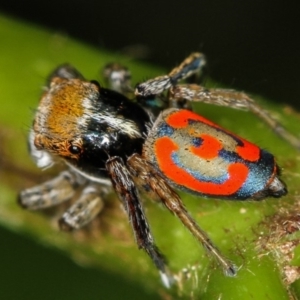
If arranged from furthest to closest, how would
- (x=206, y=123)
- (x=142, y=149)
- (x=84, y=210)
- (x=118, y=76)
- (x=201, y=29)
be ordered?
(x=201, y=29) < (x=118, y=76) < (x=84, y=210) < (x=142, y=149) < (x=206, y=123)

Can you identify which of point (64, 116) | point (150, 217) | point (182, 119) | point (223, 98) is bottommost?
point (150, 217)

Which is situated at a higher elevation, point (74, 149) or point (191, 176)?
point (191, 176)

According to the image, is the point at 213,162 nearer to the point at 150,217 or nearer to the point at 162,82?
the point at 150,217

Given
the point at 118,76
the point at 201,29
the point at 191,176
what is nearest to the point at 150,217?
the point at 191,176

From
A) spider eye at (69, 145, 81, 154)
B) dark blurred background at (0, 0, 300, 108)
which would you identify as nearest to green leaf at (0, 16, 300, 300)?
spider eye at (69, 145, 81, 154)

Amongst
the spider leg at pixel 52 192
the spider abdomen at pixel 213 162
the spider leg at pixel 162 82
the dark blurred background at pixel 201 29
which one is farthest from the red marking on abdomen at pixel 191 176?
the dark blurred background at pixel 201 29

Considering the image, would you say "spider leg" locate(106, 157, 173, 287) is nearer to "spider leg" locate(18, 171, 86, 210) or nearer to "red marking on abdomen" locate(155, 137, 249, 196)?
"red marking on abdomen" locate(155, 137, 249, 196)

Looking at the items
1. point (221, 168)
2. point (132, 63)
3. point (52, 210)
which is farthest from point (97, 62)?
point (221, 168)

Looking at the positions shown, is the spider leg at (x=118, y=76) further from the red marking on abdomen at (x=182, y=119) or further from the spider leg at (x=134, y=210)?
the spider leg at (x=134, y=210)
